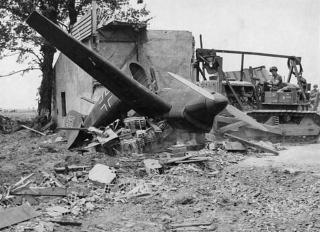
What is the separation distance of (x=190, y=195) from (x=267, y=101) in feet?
26.2

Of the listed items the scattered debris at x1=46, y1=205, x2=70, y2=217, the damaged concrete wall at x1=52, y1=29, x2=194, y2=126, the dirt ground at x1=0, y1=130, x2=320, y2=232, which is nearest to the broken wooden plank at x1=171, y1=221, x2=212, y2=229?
the dirt ground at x1=0, y1=130, x2=320, y2=232

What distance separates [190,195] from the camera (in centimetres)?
725

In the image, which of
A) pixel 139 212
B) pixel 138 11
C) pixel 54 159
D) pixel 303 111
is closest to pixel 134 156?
pixel 54 159

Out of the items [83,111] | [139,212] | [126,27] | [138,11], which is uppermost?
[138,11]

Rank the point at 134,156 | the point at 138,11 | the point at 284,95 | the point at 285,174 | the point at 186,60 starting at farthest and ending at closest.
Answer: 1. the point at 138,11
2. the point at 186,60
3. the point at 284,95
4. the point at 134,156
5. the point at 285,174

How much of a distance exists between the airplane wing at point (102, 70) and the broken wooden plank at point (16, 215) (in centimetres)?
367

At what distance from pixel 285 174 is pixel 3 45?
16094 millimetres

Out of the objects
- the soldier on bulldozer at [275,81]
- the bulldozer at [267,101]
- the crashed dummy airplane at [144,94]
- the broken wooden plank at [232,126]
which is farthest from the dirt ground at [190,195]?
the soldier on bulldozer at [275,81]

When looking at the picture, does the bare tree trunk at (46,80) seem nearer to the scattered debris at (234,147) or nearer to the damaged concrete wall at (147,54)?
the damaged concrete wall at (147,54)

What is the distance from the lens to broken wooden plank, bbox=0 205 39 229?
578 centimetres

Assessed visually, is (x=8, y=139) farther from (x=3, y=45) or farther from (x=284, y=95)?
(x=284, y=95)

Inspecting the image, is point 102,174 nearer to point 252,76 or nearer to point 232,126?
point 232,126

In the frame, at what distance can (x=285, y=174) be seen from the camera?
8359mm

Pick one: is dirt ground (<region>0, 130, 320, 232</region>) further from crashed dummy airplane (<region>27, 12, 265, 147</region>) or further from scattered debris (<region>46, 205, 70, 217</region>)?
crashed dummy airplane (<region>27, 12, 265, 147</region>)
